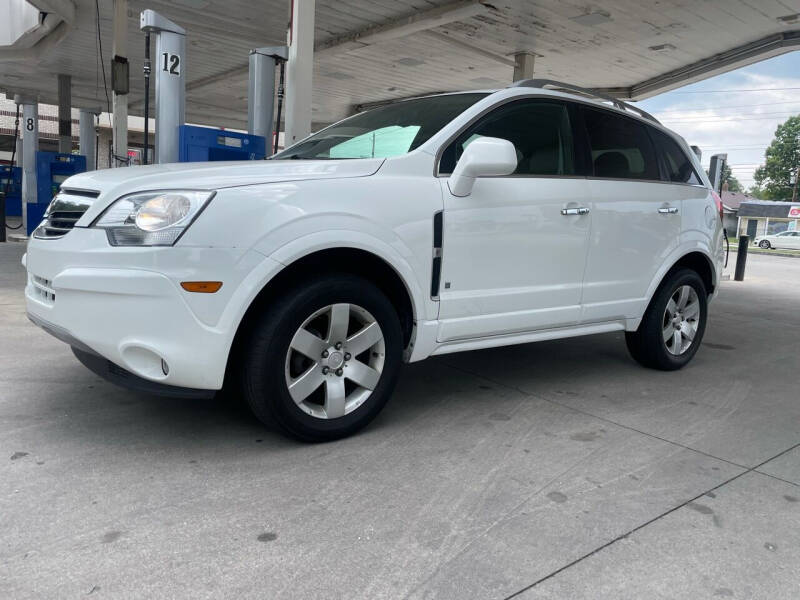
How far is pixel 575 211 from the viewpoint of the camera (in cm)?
382

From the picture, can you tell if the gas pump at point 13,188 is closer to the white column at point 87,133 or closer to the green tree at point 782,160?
the white column at point 87,133

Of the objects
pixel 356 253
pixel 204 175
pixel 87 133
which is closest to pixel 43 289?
pixel 204 175

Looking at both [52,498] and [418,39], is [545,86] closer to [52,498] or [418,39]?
[52,498]

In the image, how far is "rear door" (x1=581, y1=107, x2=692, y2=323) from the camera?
4.03m

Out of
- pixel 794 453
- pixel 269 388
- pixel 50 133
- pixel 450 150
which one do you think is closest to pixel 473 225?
pixel 450 150

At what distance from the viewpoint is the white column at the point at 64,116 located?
1806cm

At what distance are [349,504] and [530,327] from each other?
167 cm

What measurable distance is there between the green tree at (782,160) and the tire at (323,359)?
92.6 m

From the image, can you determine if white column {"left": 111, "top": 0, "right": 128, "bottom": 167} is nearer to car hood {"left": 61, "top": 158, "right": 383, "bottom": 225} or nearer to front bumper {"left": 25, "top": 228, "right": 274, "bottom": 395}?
car hood {"left": 61, "top": 158, "right": 383, "bottom": 225}

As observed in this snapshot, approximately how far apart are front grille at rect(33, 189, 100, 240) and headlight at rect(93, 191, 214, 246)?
0.28m

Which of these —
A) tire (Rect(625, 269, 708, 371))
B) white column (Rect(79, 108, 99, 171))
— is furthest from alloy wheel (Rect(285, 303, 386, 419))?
white column (Rect(79, 108, 99, 171))

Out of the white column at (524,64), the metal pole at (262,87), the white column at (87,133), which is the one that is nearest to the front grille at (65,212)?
the metal pole at (262,87)

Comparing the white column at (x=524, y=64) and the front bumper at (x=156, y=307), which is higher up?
the white column at (x=524, y=64)

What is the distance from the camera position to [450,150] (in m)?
3.38
